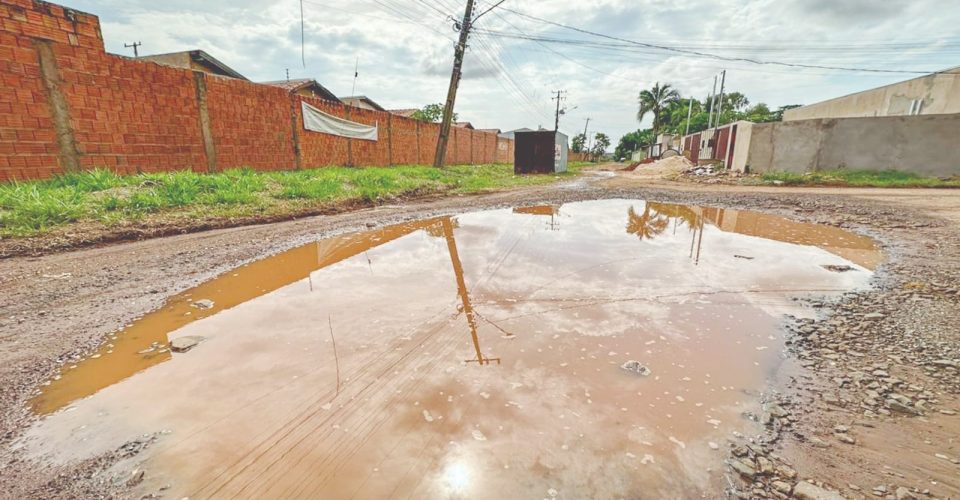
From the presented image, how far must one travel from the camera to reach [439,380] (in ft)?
5.84

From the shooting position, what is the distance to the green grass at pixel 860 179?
11305 mm

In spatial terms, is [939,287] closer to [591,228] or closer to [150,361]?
[591,228]

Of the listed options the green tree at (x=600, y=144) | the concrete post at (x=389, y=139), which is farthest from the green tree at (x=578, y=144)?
the concrete post at (x=389, y=139)

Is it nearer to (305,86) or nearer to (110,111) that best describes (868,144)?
(110,111)

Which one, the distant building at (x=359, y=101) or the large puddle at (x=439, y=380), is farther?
the distant building at (x=359, y=101)

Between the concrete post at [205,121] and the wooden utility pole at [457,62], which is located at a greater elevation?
the wooden utility pole at [457,62]

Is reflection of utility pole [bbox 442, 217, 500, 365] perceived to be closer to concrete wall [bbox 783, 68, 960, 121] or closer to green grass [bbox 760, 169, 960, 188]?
green grass [bbox 760, 169, 960, 188]

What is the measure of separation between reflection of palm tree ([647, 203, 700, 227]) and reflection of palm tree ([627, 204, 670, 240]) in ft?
0.85

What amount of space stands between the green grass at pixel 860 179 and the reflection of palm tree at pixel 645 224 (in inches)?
354

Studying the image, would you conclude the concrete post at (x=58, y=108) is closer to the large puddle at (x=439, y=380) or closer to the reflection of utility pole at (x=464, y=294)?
the large puddle at (x=439, y=380)

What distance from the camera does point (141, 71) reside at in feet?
21.1

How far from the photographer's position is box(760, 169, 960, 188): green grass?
11.3 metres

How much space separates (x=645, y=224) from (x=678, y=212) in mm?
1584

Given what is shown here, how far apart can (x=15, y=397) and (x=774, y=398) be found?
3.29 metres
